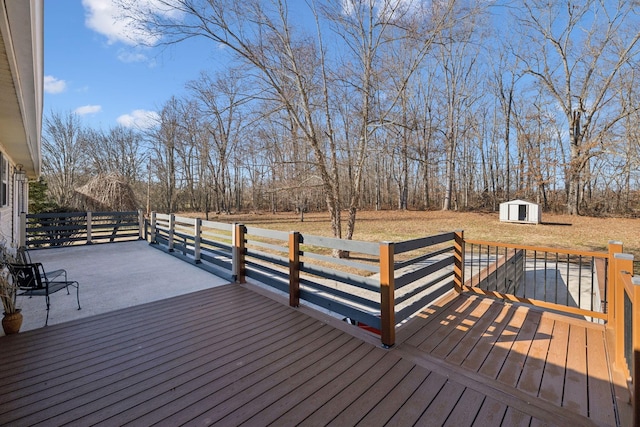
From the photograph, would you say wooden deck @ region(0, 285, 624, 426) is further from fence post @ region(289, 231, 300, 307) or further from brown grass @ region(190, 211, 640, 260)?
brown grass @ region(190, 211, 640, 260)

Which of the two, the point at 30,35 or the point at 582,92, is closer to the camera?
the point at 30,35

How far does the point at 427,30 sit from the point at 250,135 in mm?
4739

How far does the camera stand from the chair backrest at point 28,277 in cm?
321

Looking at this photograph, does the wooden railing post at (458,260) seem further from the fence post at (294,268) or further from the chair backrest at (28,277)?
the chair backrest at (28,277)

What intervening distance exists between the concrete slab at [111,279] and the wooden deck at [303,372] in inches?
21.3

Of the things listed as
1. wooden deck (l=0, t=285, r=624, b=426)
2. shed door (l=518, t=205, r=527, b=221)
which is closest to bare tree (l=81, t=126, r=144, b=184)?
wooden deck (l=0, t=285, r=624, b=426)

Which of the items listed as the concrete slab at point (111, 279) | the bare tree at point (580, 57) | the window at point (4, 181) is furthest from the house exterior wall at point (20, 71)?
the bare tree at point (580, 57)

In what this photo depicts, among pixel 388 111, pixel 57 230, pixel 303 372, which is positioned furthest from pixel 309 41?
pixel 57 230

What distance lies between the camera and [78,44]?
677 centimetres

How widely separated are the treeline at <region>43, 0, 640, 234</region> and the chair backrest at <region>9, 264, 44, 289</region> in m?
4.05

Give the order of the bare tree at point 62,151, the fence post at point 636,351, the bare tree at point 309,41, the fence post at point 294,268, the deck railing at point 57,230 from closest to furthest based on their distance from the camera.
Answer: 1. the fence post at point 636,351
2. the fence post at point 294,268
3. the bare tree at point 309,41
4. the deck railing at point 57,230
5. the bare tree at point 62,151

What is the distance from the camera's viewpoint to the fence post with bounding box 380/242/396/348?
263 cm

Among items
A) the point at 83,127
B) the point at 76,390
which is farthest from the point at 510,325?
the point at 83,127

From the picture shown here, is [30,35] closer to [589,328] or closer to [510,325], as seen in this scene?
[510,325]
